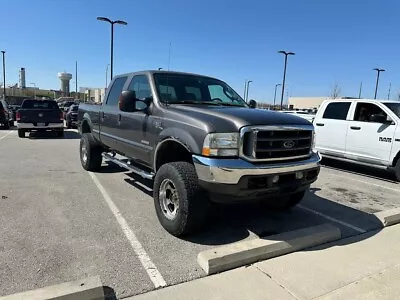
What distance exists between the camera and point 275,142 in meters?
4.13

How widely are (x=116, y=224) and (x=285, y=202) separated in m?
2.55

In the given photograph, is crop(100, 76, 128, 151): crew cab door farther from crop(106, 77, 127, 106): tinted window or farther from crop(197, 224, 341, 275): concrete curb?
crop(197, 224, 341, 275): concrete curb

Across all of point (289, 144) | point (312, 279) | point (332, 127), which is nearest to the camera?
point (312, 279)

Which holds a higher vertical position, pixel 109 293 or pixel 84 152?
pixel 84 152

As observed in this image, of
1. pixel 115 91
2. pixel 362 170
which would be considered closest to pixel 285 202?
pixel 115 91

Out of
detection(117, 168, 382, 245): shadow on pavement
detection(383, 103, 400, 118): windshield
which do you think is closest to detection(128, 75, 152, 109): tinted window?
Result: detection(117, 168, 382, 245): shadow on pavement

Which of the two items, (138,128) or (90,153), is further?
(90,153)

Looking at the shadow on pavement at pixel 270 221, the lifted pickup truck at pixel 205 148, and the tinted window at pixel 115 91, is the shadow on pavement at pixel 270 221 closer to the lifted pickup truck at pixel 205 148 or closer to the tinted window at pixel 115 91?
the lifted pickup truck at pixel 205 148

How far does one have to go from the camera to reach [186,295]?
3123 mm

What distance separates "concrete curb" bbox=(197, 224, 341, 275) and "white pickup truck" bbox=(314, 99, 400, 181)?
480 cm

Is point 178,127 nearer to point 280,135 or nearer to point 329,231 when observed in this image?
point 280,135

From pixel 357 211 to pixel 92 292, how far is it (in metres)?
4.51

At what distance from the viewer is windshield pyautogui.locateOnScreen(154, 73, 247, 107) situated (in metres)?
5.20

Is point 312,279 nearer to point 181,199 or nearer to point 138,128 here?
point 181,199
